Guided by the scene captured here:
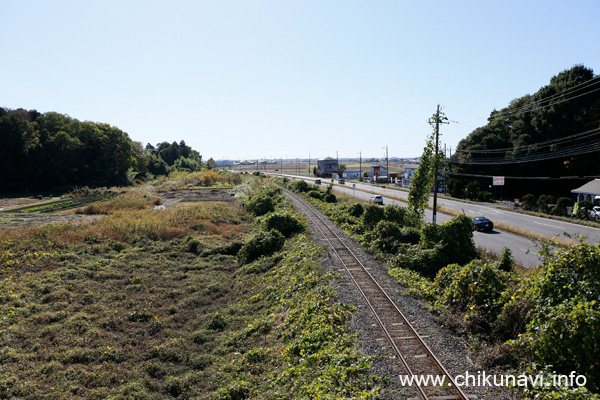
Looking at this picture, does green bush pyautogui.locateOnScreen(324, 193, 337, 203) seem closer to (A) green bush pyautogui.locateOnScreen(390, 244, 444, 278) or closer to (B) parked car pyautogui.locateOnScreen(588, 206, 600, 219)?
(B) parked car pyautogui.locateOnScreen(588, 206, 600, 219)

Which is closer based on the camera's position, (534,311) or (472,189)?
(534,311)

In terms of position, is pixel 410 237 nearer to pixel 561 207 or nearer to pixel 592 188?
pixel 561 207

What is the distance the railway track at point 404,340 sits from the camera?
8117 millimetres

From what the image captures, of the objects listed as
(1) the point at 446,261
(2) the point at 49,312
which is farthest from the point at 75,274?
(1) the point at 446,261

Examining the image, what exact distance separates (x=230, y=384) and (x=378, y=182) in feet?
305

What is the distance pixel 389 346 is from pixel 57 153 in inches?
3012

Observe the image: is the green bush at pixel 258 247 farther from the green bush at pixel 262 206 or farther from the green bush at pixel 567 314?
the green bush at pixel 567 314

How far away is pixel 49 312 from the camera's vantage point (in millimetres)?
15914

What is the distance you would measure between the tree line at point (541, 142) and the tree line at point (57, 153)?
233 feet

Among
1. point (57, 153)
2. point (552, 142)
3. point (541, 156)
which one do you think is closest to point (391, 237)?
point (552, 142)

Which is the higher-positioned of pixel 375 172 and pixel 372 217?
pixel 375 172

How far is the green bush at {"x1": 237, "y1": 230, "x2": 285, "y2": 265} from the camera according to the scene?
973 inches

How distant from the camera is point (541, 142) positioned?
50.0 metres

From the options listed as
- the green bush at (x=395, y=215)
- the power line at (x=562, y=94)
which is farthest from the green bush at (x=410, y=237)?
the power line at (x=562, y=94)
